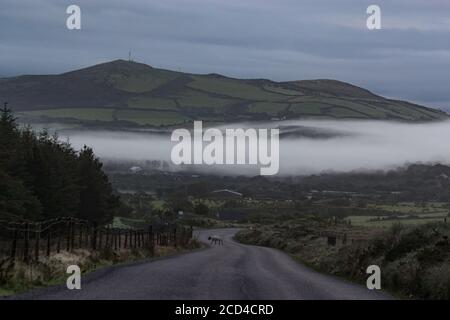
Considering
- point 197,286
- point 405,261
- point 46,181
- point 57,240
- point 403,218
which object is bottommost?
point 403,218

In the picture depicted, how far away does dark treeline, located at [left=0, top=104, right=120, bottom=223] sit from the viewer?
63.3 meters

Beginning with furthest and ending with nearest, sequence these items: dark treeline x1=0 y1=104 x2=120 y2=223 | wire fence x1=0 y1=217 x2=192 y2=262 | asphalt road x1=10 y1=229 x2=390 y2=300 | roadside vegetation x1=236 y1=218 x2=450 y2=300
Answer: dark treeline x1=0 y1=104 x2=120 y2=223 → wire fence x1=0 y1=217 x2=192 y2=262 → roadside vegetation x1=236 y1=218 x2=450 y2=300 → asphalt road x1=10 y1=229 x2=390 y2=300

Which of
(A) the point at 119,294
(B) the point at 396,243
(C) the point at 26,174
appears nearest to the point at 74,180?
(C) the point at 26,174

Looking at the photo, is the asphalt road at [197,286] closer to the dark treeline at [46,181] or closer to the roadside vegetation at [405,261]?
the roadside vegetation at [405,261]

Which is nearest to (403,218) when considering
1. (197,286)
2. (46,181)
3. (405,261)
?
(46,181)

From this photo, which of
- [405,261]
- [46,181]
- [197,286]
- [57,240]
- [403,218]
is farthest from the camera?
[403,218]

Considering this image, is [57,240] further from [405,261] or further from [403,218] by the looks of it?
[403,218]

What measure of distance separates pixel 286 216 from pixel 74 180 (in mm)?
83990

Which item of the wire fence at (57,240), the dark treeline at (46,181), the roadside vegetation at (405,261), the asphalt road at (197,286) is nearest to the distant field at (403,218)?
the dark treeline at (46,181)

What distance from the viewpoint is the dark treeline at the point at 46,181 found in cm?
6328

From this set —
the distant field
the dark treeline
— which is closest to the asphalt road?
the dark treeline

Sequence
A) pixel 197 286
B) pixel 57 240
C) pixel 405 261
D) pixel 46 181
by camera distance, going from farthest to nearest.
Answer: pixel 46 181, pixel 57 240, pixel 405 261, pixel 197 286

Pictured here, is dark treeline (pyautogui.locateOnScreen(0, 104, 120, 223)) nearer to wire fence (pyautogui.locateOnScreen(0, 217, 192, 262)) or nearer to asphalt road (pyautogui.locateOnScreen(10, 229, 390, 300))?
wire fence (pyautogui.locateOnScreen(0, 217, 192, 262))

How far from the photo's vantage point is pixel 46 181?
244 ft
